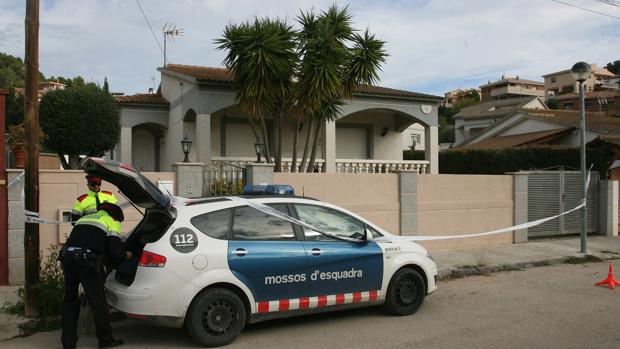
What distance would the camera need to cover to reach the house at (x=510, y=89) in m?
83.0

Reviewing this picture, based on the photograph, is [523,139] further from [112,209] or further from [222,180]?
[112,209]

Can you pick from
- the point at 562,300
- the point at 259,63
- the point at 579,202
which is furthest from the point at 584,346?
the point at 579,202

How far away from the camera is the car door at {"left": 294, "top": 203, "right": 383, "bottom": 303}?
5930 millimetres

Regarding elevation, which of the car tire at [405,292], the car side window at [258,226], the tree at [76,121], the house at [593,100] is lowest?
the car tire at [405,292]

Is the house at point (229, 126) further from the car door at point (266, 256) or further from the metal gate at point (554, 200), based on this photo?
the car door at point (266, 256)

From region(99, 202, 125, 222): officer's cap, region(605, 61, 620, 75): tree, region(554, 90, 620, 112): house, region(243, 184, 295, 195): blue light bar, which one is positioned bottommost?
region(99, 202, 125, 222): officer's cap

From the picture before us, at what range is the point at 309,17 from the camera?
40.5ft

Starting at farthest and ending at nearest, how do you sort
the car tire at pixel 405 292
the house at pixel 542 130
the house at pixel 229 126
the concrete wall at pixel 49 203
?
the house at pixel 542 130
the house at pixel 229 126
the concrete wall at pixel 49 203
the car tire at pixel 405 292

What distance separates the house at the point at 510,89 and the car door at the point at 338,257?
78.5 m

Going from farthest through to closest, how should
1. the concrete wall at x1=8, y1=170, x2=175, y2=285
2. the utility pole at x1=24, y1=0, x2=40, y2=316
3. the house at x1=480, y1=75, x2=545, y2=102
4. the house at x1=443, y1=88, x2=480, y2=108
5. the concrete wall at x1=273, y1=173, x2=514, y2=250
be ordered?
1. the house at x1=443, y1=88, x2=480, y2=108
2. the house at x1=480, y1=75, x2=545, y2=102
3. the concrete wall at x1=273, y1=173, x2=514, y2=250
4. the concrete wall at x1=8, y1=170, x2=175, y2=285
5. the utility pole at x1=24, y1=0, x2=40, y2=316

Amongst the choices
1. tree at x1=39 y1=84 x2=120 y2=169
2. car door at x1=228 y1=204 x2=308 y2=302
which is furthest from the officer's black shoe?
tree at x1=39 y1=84 x2=120 y2=169

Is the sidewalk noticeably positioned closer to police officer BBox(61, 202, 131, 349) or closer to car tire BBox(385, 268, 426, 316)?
car tire BBox(385, 268, 426, 316)

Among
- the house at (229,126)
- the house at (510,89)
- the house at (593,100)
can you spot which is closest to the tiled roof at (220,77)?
the house at (229,126)

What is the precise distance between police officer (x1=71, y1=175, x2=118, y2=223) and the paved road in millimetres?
1379
